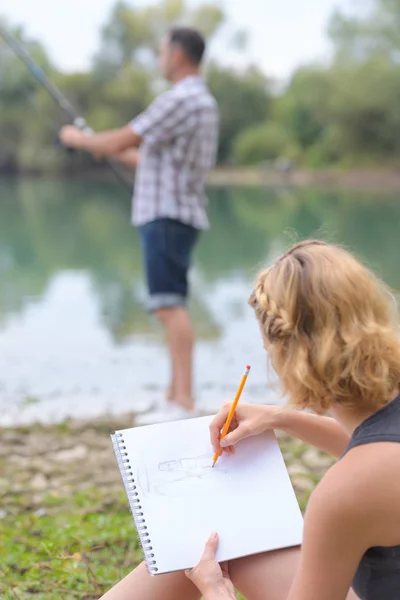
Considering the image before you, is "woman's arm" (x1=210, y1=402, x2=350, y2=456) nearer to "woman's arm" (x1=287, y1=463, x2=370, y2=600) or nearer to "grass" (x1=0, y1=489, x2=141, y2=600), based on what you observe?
"woman's arm" (x1=287, y1=463, x2=370, y2=600)

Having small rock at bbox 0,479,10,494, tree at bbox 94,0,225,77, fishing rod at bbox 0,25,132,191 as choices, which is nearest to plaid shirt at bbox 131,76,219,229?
fishing rod at bbox 0,25,132,191

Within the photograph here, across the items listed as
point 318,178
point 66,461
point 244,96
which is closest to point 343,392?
point 66,461

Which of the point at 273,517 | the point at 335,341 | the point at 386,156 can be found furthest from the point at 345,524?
the point at 386,156

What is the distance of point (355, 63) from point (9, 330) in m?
23.4

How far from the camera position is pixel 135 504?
1251 mm

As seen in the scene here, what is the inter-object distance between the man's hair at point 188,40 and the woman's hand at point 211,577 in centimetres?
222

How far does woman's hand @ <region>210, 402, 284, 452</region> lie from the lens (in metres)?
1.28

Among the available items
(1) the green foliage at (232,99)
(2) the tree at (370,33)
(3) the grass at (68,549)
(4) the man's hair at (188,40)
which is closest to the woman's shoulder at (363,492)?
(3) the grass at (68,549)

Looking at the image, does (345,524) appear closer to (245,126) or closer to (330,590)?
(330,590)

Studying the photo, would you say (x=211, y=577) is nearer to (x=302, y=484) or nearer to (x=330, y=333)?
(x=330, y=333)

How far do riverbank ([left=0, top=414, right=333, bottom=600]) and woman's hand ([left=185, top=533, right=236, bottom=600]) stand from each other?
1.91 feet

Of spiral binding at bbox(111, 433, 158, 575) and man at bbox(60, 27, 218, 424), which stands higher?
man at bbox(60, 27, 218, 424)

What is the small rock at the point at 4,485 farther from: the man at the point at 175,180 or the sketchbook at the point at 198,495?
the sketchbook at the point at 198,495

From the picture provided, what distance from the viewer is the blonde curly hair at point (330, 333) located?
40.0 inches
